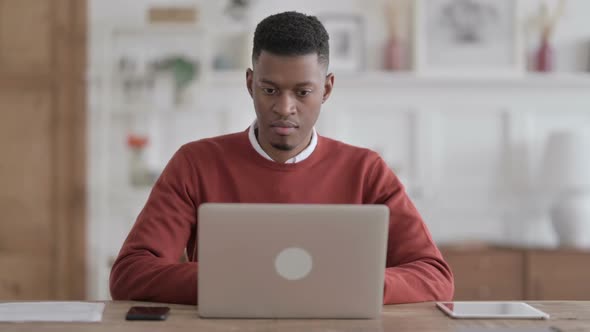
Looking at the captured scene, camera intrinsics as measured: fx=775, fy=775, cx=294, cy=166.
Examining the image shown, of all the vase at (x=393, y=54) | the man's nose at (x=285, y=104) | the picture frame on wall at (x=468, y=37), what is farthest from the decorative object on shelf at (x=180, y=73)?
the man's nose at (x=285, y=104)

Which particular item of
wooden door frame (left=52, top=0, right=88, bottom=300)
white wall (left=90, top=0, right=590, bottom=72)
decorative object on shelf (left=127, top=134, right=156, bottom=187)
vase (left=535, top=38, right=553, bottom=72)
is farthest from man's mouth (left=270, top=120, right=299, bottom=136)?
vase (left=535, top=38, right=553, bottom=72)

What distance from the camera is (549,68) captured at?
413 centimetres

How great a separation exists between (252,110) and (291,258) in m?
2.88

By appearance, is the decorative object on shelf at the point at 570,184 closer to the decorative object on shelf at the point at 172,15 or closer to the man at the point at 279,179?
the decorative object on shelf at the point at 172,15

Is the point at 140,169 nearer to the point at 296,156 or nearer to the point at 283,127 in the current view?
the point at 296,156

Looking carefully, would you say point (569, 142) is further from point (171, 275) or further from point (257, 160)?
point (171, 275)

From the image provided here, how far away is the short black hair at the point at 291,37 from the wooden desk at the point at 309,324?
2.04ft

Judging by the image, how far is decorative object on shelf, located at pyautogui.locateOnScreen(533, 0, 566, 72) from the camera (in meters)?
4.12

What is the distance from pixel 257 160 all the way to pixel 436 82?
247 cm

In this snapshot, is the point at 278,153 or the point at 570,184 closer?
the point at 278,153

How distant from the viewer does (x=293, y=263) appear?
1301mm

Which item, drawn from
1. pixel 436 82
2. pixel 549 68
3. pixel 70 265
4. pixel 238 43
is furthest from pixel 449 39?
pixel 70 265

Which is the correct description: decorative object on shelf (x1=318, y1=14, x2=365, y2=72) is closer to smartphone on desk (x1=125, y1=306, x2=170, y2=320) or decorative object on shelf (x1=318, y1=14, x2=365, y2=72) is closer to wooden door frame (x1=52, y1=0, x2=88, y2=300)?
wooden door frame (x1=52, y1=0, x2=88, y2=300)

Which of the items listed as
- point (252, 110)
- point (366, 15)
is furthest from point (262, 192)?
point (366, 15)
